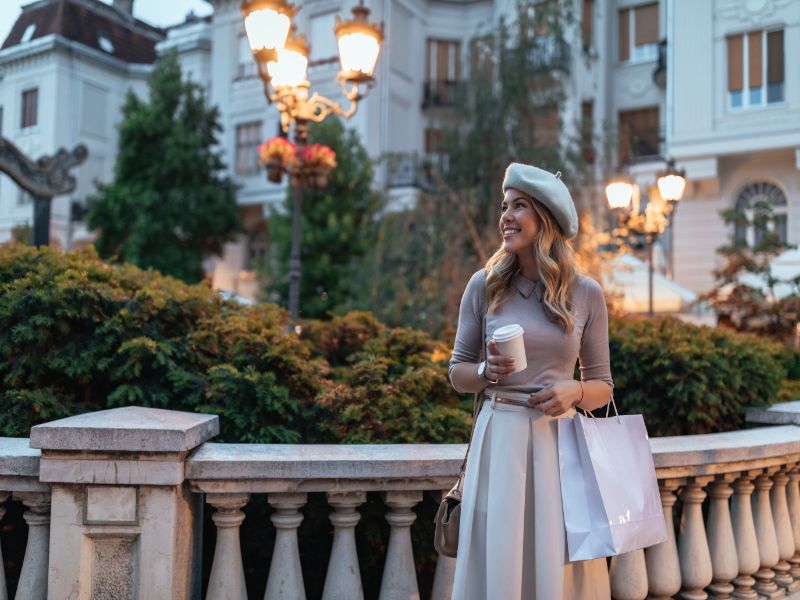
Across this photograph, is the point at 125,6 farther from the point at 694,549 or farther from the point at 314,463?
the point at 694,549

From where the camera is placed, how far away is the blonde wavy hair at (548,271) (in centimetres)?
251

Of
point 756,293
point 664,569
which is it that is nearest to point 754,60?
point 756,293

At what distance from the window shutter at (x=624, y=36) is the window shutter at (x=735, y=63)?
501 cm

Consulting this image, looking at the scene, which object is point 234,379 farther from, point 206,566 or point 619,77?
point 619,77

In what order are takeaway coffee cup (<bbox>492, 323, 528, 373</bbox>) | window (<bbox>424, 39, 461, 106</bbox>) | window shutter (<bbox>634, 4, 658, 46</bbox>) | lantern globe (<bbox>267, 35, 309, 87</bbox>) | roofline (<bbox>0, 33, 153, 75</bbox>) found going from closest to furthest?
takeaway coffee cup (<bbox>492, 323, 528, 373</bbox>) → lantern globe (<bbox>267, 35, 309, 87</bbox>) → window shutter (<bbox>634, 4, 658, 46</bbox>) → roofline (<bbox>0, 33, 153, 75</bbox>) → window (<bbox>424, 39, 461, 106</bbox>)

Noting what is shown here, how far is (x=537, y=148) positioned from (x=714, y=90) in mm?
6553

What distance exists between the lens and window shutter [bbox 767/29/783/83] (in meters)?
18.0

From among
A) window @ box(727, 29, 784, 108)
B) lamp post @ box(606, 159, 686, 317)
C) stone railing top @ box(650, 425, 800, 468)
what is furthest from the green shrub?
window @ box(727, 29, 784, 108)

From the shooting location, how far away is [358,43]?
8.09 metres

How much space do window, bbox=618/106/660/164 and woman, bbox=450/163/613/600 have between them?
19.2 metres

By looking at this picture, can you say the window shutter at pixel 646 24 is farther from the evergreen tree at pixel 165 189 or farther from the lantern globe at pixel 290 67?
the lantern globe at pixel 290 67

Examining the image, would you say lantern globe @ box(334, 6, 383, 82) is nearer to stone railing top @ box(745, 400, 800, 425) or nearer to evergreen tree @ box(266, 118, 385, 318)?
stone railing top @ box(745, 400, 800, 425)

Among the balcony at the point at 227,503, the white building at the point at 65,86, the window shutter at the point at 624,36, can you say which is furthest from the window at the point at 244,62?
the balcony at the point at 227,503

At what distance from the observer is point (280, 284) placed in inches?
783
